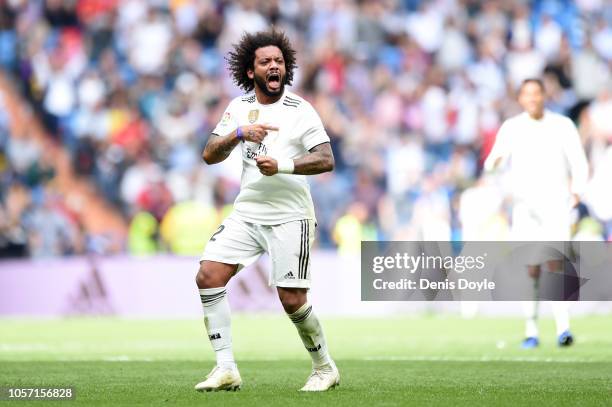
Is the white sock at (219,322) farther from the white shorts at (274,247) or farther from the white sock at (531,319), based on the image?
the white sock at (531,319)

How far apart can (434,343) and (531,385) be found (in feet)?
16.6

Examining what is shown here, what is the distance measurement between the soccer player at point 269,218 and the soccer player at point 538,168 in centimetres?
496

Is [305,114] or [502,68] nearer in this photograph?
[305,114]

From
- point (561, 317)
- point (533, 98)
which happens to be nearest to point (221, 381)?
point (561, 317)

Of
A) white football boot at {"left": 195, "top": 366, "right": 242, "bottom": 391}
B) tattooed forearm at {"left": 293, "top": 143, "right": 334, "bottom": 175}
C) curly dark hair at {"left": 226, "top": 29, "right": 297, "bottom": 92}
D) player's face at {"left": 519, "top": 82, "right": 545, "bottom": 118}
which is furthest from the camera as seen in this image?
player's face at {"left": 519, "top": 82, "right": 545, "bottom": 118}

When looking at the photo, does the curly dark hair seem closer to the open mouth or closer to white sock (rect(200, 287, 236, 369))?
the open mouth

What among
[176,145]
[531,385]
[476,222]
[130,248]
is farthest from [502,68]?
[531,385]

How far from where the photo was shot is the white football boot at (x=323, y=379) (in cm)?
845

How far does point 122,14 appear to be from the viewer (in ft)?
82.7

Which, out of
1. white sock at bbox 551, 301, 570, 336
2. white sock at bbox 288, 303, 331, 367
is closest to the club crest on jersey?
white sock at bbox 288, 303, 331, 367

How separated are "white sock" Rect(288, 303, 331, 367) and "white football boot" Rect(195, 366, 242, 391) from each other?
1.69ft

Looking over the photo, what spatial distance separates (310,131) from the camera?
8312mm

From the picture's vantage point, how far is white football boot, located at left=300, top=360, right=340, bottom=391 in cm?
845

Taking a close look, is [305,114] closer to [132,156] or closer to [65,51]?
[132,156]
